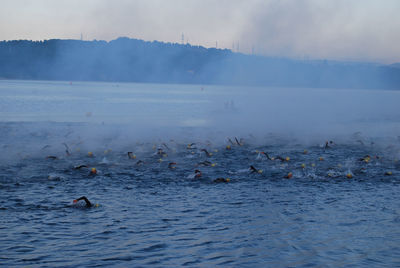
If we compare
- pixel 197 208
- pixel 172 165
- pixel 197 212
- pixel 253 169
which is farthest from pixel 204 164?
pixel 197 212

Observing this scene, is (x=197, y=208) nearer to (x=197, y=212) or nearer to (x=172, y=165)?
(x=197, y=212)

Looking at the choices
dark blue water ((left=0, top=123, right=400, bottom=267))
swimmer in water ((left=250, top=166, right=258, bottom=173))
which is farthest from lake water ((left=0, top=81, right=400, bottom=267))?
swimmer in water ((left=250, top=166, right=258, bottom=173))

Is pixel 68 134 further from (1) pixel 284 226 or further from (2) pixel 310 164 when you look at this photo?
(1) pixel 284 226

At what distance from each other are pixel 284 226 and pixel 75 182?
542cm

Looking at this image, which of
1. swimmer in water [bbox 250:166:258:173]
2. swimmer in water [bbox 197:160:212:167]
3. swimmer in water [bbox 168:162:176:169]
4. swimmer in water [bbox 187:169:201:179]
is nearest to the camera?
swimmer in water [bbox 187:169:201:179]

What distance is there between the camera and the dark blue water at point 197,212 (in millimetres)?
5836

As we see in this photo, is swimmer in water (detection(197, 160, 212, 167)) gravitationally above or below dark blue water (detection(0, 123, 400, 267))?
above

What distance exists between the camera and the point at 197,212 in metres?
7.69

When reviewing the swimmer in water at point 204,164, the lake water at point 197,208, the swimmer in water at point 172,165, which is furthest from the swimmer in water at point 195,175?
the swimmer in water at point 204,164

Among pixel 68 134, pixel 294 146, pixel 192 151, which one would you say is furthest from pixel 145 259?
pixel 68 134

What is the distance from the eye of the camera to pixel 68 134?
18750mm

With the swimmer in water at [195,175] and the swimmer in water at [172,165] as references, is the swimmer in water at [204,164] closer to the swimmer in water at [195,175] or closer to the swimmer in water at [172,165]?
the swimmer in water at [172,165]

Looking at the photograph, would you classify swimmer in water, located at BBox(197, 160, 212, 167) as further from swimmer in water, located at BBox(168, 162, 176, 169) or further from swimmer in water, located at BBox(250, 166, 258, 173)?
swimmer in water, located at BBox(250, 166, 258, 173)

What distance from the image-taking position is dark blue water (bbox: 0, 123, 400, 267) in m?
5.84
